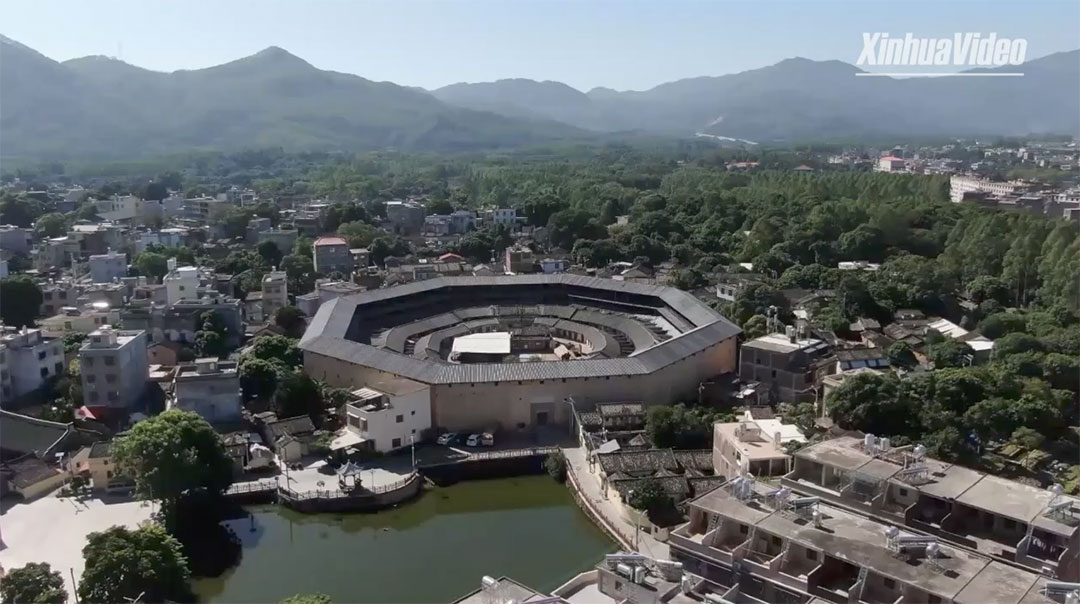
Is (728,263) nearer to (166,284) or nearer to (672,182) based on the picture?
(166,284)


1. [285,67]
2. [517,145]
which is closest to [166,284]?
[517,145]

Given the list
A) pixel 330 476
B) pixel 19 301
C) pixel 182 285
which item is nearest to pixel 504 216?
pixel 182 285

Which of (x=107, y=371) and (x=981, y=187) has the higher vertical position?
(x=981, y=187)

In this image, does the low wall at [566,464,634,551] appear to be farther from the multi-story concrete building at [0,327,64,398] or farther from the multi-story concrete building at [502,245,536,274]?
the multi-story concrete building at [502,245,536,274]

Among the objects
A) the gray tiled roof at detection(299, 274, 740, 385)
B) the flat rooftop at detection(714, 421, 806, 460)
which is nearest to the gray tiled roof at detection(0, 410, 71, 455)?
the gray tiled roof at detection(299, 274, 740, 385)

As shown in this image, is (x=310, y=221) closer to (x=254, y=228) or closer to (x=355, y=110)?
(x=254, y=228)
